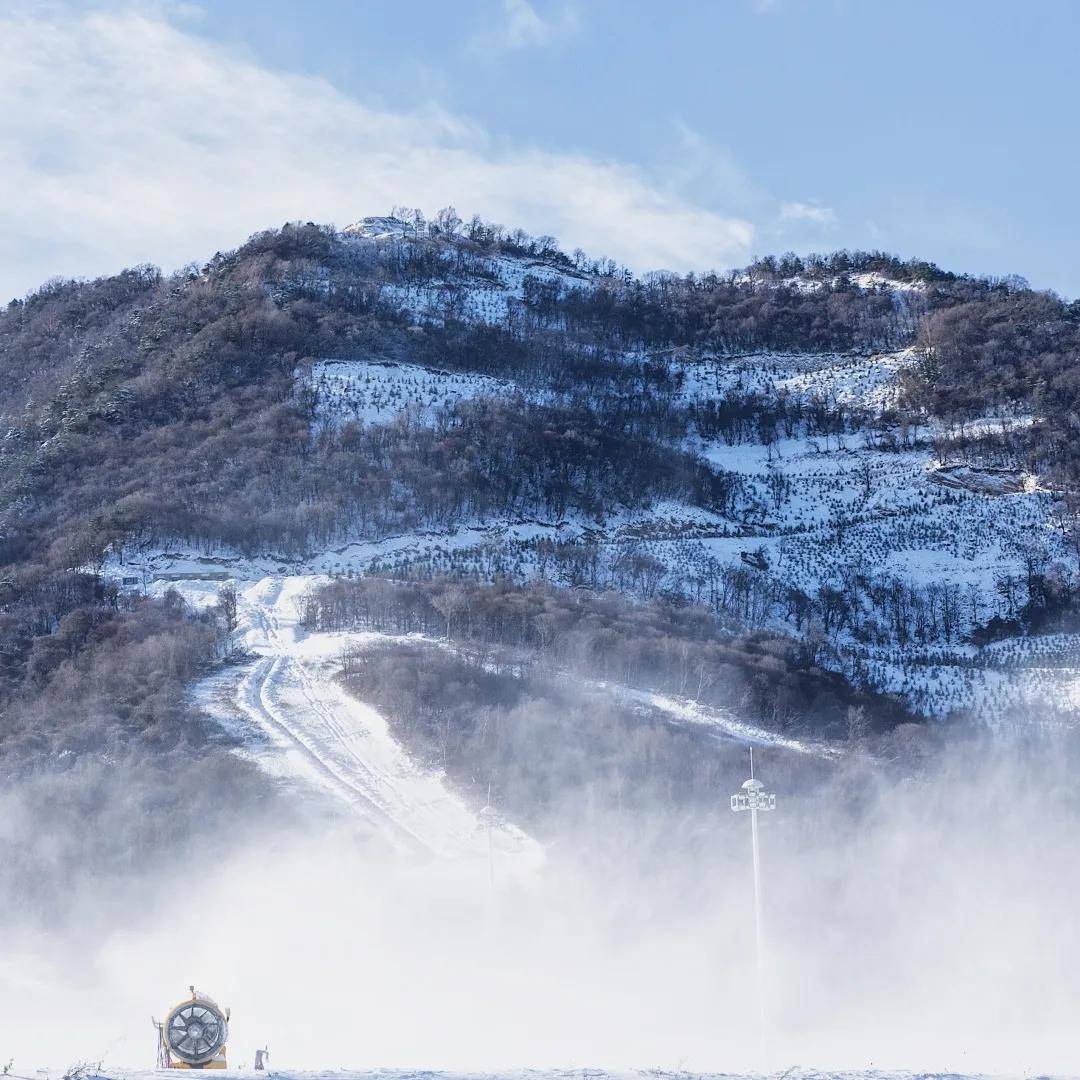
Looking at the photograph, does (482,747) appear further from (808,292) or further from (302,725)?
(808,292)

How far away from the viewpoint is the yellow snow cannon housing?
82.2ft

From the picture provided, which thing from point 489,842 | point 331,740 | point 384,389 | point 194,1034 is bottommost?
point 194,1034

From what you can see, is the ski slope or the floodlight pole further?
the ski slope

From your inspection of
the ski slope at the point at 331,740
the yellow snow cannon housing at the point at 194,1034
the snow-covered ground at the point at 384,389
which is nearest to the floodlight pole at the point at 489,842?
the ski slope at the point at 331,740

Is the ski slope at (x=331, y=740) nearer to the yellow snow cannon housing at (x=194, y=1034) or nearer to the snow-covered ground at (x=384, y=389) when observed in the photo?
the yellow snow cannon housing at (x=194, y=1034)

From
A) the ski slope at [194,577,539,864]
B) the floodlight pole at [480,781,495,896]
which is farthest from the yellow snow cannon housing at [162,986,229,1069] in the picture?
the ski slope at [194,577,539,864]

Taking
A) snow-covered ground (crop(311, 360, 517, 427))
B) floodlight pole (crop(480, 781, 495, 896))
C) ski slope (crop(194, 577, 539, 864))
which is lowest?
floodlight pole (crop(480, 781, 495, 896))

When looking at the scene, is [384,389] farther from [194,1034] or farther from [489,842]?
[194,1034]

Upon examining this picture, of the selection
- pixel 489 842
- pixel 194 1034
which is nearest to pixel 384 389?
pixel 489 842

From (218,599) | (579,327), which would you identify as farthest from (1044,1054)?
(579,327)

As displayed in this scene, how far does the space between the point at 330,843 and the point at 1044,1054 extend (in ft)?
79.1

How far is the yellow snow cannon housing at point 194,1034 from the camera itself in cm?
2506

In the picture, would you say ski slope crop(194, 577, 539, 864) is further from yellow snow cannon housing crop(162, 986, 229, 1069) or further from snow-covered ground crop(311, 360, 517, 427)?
snow-covered ground crop(311, 360, 517, 427)

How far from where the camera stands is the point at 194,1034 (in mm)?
25156
